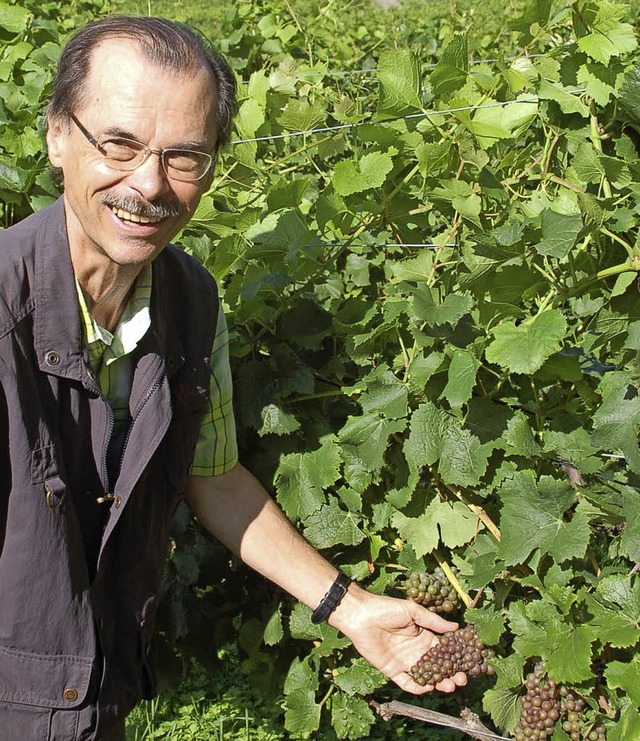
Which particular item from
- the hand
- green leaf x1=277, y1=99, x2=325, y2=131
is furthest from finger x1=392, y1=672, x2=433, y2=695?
green leaf x1=277, y1=99, x2=325, y2=131

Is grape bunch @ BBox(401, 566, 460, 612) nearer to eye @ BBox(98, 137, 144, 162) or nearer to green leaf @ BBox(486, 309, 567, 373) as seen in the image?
green leaf @ BBox(486, 309, 567, 373)

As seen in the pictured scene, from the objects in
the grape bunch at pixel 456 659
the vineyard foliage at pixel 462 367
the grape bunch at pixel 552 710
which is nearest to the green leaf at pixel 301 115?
the vineyard foliage at pixel 462 367

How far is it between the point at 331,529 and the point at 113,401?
1.98ft

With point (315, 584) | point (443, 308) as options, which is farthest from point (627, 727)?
point (443, 308)

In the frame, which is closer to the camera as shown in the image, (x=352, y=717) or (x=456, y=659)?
(x=456, y=659)

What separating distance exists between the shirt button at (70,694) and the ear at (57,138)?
95cm

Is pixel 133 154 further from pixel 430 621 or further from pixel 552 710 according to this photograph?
pixel 552 710

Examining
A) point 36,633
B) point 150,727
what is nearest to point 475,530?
point 36,633

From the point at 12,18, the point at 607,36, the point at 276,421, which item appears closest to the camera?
the point at 607,36

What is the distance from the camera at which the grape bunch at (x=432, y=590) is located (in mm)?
2275

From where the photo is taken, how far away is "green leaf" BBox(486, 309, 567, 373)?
176 cm

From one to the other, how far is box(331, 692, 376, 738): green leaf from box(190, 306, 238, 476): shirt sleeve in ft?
2.09

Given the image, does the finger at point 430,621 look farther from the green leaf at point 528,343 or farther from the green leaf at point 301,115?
the green leaf at point 301,115

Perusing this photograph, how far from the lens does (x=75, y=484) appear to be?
1929 millimetres
